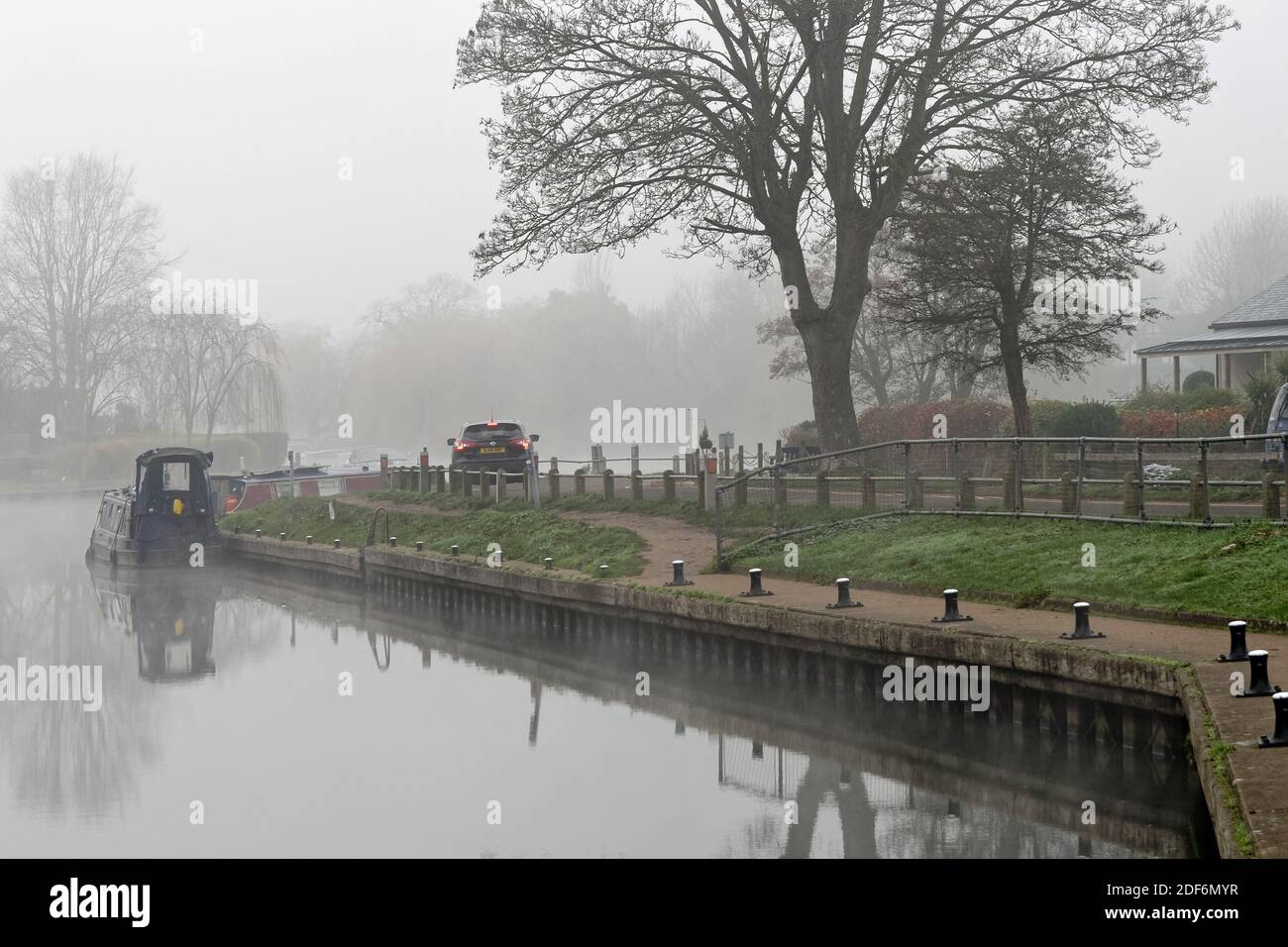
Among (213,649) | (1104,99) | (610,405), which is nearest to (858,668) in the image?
(213,649)

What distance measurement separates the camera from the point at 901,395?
196 feet

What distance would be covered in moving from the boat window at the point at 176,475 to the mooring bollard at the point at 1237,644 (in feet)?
99.6

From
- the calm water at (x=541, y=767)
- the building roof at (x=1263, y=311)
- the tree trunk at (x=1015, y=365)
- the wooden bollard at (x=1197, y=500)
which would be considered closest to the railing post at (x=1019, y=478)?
the wooden bollard at (x=1197, y=500)

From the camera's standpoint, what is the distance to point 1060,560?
682 inches

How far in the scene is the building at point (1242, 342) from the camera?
130 feet

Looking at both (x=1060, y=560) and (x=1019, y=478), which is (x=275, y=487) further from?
(x=1060, y=560)

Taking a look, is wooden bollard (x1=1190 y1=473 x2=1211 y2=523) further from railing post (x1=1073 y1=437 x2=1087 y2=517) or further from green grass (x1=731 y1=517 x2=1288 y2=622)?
railing post (x1=1073 y1=437 x2=1087 y2=517)

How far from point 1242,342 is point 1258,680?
104 feet

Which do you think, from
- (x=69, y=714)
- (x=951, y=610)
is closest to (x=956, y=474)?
(x=951, y=610)

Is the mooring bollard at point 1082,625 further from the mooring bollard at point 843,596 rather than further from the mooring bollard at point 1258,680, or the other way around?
the mooring bollard at point 843,596
